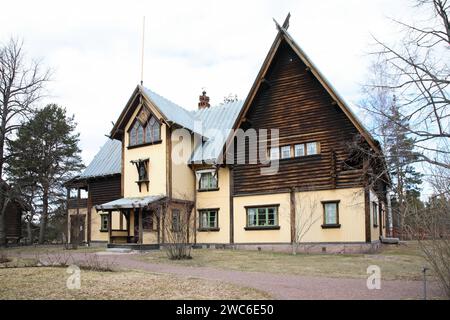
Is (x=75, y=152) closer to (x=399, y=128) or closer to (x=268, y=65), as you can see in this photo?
(x=268, y=65)

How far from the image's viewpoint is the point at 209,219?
28.6 m

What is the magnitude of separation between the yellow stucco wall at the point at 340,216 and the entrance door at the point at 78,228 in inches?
743

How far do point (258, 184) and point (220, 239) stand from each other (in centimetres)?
442

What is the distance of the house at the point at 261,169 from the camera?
2327 cm

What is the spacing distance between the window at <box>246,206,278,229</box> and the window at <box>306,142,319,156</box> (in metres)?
3.72

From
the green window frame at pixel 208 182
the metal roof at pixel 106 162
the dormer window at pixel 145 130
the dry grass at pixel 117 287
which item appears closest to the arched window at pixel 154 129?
the dormer window at pixel 145 130

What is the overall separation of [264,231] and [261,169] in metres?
3.64

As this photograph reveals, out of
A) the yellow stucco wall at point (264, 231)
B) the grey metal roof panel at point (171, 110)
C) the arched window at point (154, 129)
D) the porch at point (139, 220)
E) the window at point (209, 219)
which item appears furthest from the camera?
the arched window at point (154, 129)

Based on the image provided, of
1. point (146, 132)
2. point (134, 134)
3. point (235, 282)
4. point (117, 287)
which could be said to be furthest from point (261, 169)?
point (117, 287)

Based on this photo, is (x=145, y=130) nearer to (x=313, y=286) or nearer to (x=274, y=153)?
(x=274, y=153)

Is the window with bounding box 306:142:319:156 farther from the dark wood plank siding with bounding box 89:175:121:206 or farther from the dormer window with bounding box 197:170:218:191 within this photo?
the dark wood plank siding with bounding box 89:175:121:206

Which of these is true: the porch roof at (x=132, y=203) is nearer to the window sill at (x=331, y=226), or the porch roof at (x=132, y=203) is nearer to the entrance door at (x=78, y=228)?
the entrance door at (x=78, y=228)

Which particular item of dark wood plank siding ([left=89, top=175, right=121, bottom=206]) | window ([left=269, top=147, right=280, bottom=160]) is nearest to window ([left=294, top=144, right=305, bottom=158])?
window ([left=269, top=147, right=280, bottom=160])
